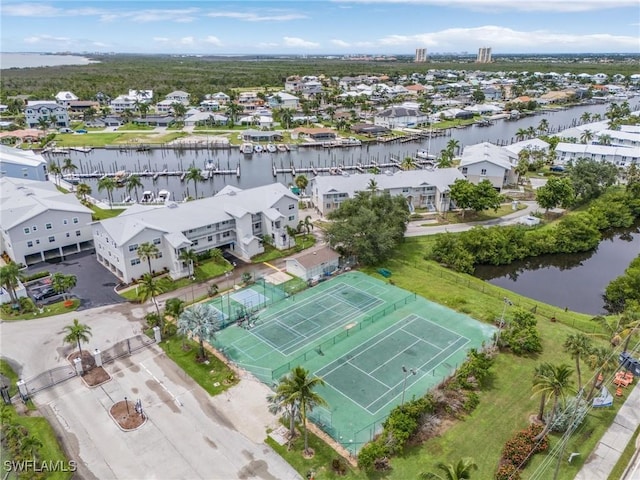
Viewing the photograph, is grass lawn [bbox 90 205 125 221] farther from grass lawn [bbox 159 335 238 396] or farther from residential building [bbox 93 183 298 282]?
grass lawn [bbox 159 335 238 396]

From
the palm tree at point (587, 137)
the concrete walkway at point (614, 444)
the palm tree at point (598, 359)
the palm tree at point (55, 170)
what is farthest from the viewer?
the palm tree at point (587, 137)

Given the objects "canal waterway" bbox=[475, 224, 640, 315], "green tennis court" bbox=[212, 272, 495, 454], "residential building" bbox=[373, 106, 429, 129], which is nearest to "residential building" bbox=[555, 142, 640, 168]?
"canal waterway" bbox=[475, 224, 640, 315]

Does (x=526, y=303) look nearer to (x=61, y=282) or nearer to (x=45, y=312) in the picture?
(x=61, y=282)

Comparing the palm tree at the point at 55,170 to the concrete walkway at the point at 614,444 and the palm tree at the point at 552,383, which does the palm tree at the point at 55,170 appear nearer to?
the palm tree at the point at 552,383

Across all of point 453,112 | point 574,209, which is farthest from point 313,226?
point 453,112

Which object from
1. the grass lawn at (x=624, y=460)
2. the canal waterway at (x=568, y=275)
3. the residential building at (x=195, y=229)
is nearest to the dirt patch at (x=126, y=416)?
the residential building at (x=195, y=229)

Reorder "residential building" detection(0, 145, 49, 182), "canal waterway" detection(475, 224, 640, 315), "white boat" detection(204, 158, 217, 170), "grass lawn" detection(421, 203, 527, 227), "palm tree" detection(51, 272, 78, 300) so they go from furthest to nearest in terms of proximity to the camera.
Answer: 1. "white boat" detection(204, 158, 217, 170)
2. "residential building" detection(0, 145, 49, 182)
3. "grass lawn" detection(421, 203, 527, 227)
4. "canal waterway" detection(475, 224, 640, 315)
5. "palm tree" detection(51, 272, 78, 300)
